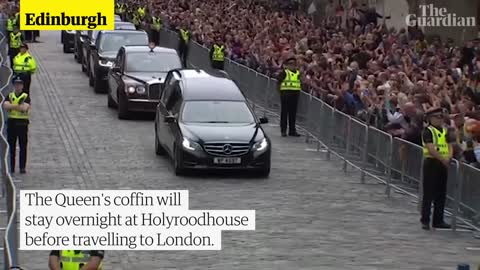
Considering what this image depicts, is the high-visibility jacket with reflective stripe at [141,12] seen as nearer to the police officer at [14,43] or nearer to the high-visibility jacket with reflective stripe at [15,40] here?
the police officer at [14,43]

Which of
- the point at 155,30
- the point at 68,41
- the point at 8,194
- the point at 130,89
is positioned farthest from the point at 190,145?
the point at 68,41

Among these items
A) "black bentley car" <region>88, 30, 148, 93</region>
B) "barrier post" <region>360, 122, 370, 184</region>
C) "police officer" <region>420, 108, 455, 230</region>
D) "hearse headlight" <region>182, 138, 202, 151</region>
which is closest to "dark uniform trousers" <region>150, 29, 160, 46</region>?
"black bentley car" <region>88, 30, 148, 93</region>

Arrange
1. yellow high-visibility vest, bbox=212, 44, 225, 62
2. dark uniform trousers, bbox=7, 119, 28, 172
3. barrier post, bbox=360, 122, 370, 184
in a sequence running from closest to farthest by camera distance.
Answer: dark uniform trousers, bbox=7, 119, 28, 172
barrier post, bbox=360, 122, 370, 184
yellow high-visibility vest, bbox=212, 44, 225, 62

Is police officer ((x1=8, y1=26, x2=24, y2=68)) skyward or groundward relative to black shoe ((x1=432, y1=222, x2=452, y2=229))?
skyward

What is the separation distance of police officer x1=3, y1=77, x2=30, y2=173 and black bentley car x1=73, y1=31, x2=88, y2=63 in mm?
18063

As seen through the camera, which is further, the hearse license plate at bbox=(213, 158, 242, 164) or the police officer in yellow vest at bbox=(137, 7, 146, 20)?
the police officer in yellow vest at bbox=(137, 7, 146, 20)

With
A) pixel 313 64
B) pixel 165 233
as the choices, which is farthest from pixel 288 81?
pixel 165 233

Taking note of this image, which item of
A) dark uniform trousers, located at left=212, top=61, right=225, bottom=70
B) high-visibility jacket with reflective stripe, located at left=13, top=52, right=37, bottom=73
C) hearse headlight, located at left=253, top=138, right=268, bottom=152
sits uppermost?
high-visibility jacket with reflective stripe, located at left=13, top=52, right=37, bottom=73

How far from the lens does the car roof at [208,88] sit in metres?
26.6

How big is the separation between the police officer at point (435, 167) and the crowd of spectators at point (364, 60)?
647 millimetres

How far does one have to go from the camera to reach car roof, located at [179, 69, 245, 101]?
26625mm

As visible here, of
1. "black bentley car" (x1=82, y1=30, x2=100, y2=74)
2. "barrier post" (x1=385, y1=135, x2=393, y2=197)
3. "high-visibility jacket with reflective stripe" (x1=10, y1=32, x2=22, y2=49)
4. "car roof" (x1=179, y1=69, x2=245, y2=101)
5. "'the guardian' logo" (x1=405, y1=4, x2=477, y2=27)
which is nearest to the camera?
"barrier post" (x1=385, y1=135, x2=393, y2=197)

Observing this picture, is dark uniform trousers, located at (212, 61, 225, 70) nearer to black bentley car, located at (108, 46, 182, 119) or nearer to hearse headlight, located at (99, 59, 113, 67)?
hearse headlight, located at (99, 59, 113, 67)

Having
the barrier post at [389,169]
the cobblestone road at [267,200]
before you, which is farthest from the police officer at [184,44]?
the barrier post at [389,169]
